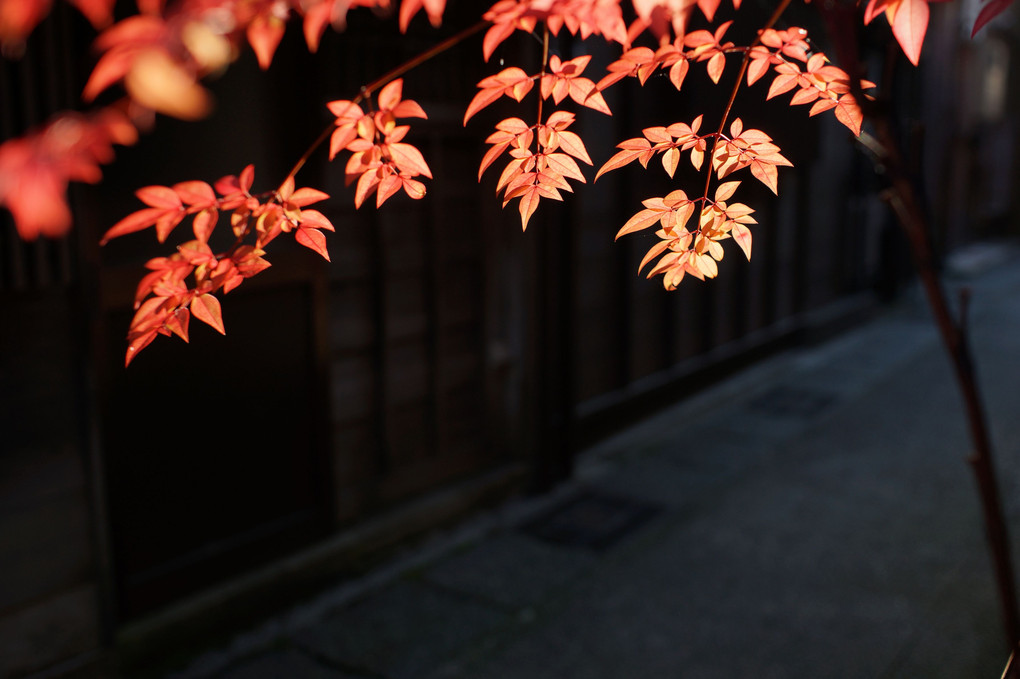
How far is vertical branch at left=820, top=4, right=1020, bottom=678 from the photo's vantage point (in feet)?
7.09

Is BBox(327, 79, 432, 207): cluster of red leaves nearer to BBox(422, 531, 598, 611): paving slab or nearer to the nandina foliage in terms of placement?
the nandina foliage

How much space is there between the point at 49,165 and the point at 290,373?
177 inches

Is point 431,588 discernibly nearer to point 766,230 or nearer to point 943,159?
point 766,230

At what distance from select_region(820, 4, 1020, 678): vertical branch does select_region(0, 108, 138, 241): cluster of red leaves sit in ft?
5.50

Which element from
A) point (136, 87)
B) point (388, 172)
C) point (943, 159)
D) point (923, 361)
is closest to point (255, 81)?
point (388, 172)

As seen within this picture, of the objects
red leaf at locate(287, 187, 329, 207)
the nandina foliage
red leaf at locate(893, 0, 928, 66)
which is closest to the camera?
red leaf at locate(893, 0, 928, 66)

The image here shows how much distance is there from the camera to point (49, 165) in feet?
3.76

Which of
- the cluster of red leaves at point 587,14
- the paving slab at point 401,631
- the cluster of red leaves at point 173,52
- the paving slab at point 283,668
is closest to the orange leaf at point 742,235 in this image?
the cluster of red leaves at point 587,14

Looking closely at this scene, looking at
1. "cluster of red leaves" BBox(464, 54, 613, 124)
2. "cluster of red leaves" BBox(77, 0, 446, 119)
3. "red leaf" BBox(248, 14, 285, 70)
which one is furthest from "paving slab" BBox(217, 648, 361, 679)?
"cluster of red leaves" BBox(77, 0, 446, 119)

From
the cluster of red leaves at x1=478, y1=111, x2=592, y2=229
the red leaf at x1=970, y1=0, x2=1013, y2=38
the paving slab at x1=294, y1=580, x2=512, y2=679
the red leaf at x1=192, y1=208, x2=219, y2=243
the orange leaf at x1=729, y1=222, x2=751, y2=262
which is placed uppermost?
the red leaf at x1=970, y1=0, x2=1013, y2=38

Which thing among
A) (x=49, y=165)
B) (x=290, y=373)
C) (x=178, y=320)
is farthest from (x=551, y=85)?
(x=290, y=373)

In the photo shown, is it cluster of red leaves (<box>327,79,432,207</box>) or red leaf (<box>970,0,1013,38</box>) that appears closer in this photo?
red leaf (<box>970,0,1013,38</box>)

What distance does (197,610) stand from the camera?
5098mm

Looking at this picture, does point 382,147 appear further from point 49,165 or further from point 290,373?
point 290,373
